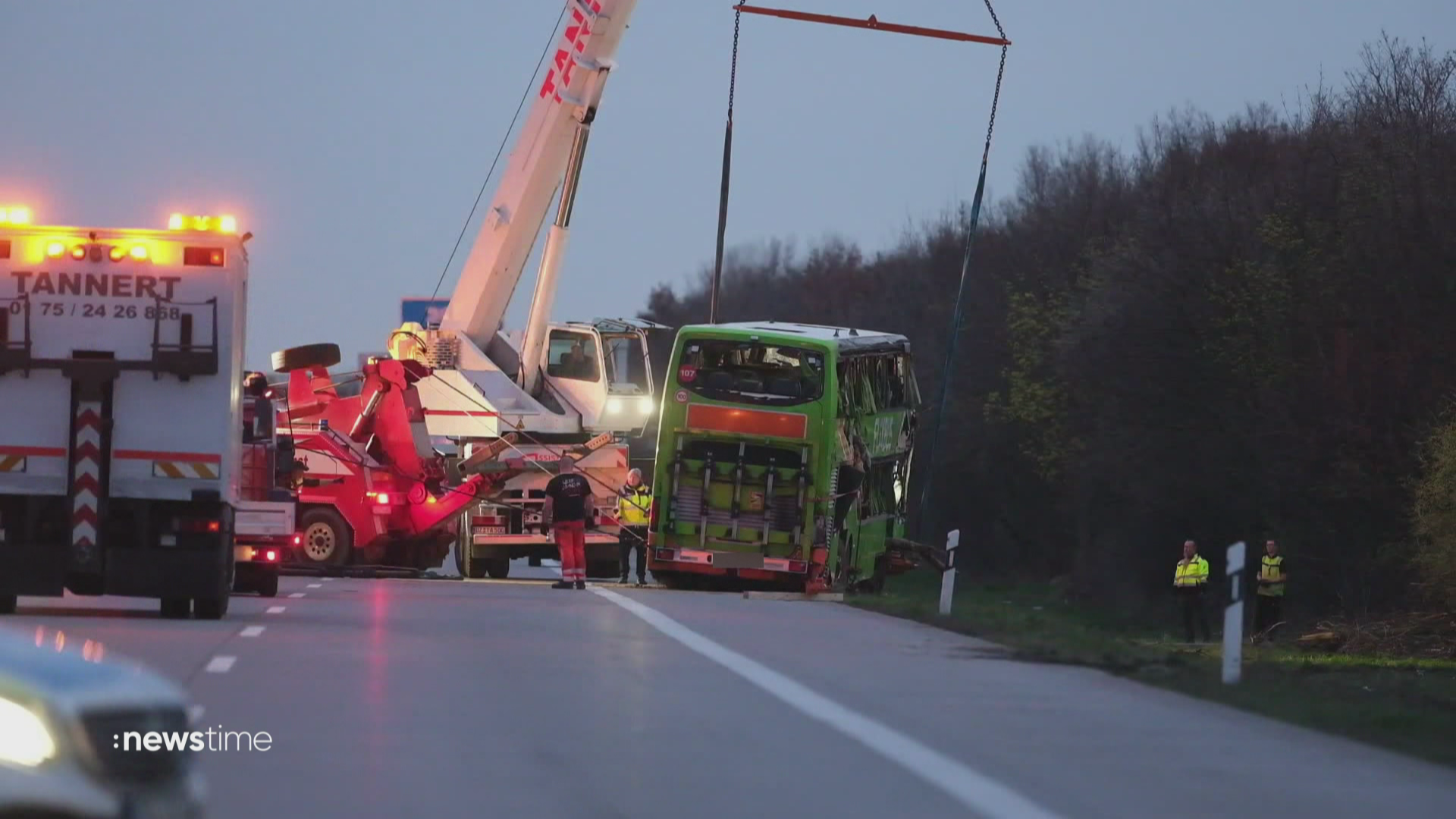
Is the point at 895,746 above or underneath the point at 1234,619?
underneath

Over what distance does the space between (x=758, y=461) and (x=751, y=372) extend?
1.47m

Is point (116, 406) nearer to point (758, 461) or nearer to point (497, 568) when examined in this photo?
point (758, 461)

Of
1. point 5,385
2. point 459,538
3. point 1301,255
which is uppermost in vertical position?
point 1301,255

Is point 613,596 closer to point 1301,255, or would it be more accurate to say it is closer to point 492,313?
point 492,313

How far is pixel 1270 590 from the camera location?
3534 centimetres

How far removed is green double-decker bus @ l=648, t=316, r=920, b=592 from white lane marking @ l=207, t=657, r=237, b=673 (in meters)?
18.4

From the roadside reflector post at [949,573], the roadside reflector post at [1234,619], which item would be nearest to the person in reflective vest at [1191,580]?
the roadside reflector post at [949,573]

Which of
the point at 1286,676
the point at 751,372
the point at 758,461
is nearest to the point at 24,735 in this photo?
the point at 1286,676

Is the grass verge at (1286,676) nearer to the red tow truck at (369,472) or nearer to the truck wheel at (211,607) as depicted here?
the truck wheel at (211,607)

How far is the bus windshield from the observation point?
117 feet

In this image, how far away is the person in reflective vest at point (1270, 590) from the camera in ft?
116

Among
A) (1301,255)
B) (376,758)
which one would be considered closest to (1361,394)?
(1301,255)

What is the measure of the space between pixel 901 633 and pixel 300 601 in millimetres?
7243

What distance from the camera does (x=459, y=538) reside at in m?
39.2
